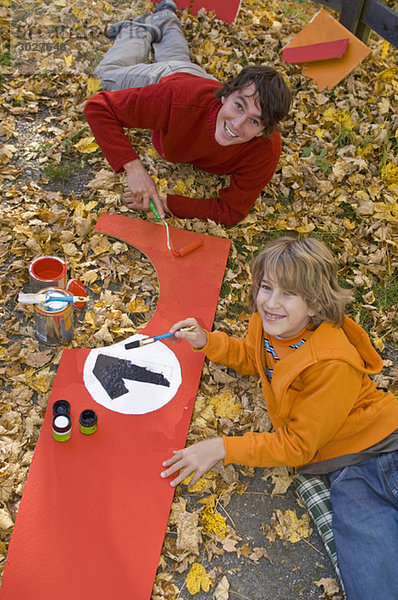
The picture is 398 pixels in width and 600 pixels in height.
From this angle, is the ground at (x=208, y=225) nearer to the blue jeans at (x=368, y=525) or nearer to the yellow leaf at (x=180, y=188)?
the yellow leaf at (x=180, y=188)

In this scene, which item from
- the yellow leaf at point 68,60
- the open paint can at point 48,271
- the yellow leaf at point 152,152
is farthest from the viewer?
the yellow leaf at point 68,60

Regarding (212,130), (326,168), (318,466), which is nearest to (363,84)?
(326,168)

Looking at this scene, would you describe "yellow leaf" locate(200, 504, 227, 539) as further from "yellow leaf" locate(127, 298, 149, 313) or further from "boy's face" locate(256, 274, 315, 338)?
"yellow leaf" locate(127, 298, 149, 313)

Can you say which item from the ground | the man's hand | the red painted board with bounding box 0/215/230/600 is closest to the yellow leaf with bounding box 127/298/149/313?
the ground

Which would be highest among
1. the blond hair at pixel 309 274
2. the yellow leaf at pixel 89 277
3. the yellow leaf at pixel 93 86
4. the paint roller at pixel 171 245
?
the blond hair at pixel 309 274

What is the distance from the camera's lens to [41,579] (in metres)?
2.31

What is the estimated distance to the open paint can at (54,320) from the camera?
292cm

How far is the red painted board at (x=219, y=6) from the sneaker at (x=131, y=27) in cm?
67

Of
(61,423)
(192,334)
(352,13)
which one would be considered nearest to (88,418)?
(61,423)

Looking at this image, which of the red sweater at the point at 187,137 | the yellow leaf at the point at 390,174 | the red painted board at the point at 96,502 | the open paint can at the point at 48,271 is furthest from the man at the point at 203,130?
the yellow leaf at the point at 390,174

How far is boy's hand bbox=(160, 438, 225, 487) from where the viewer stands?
8.64 ft

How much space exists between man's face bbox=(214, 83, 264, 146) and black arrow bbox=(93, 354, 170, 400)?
159 cm

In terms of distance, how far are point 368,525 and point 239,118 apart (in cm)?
238

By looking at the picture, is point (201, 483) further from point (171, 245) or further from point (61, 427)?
point (171, 245)
